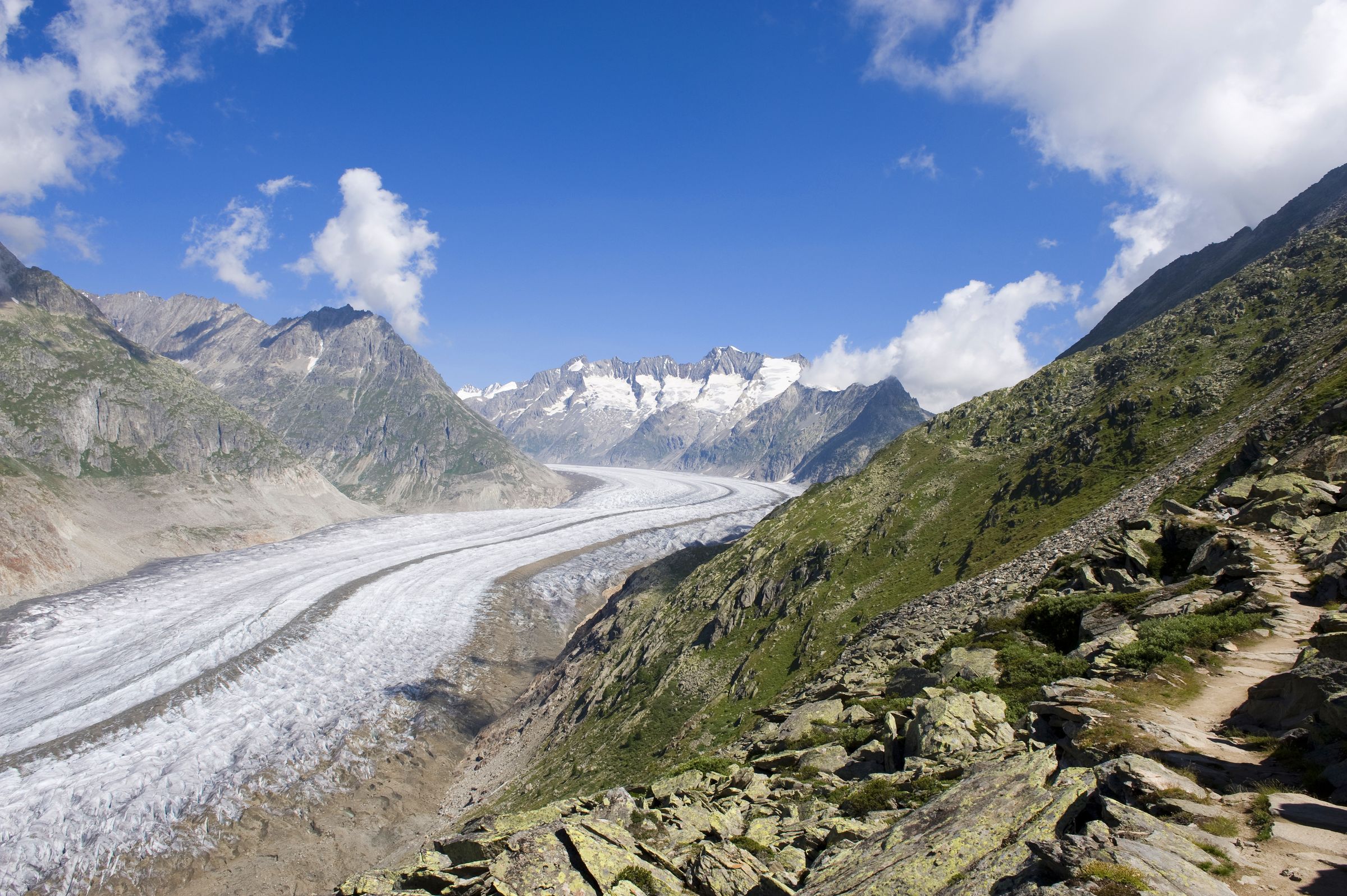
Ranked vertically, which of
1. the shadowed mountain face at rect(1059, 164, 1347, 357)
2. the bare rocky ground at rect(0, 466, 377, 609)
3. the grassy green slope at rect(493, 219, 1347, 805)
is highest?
the bare rocky ground at rect(0, 466, 377, 609)

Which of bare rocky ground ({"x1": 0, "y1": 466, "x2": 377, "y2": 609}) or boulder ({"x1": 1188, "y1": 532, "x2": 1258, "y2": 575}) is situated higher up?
bare rocky ground ({"x1": 0, "y1": 466, "x2": 377, "y2": 609})

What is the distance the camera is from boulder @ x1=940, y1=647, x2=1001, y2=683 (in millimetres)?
25672

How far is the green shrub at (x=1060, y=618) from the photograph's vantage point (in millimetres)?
27703

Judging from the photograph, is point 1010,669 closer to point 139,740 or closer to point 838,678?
point 838,678

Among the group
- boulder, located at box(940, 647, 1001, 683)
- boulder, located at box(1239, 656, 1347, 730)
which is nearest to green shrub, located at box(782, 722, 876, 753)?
boulder, located at box(940, 647, 1001, 683)

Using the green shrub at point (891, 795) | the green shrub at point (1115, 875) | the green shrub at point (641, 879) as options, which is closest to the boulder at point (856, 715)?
the green shrub at point (891, 795)

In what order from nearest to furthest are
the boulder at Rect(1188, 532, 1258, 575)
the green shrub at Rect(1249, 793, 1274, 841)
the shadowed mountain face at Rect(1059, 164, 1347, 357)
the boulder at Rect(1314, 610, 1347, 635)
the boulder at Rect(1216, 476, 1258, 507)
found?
the green shrub at Rect(1249, 793, 1274, 841) < the boulder at Rect(1314, 610, 1347, 635) < the boulder at Rect(1188, 532, 1258, 575) < the boulder at Rect(1216, 476, 1258, 507) < the shadowed mountain face at Rect(1059, 164, 1347, 357)

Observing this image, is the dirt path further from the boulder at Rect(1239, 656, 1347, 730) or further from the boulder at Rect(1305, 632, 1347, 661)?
the boulder at Rect(1305, 632, 1347, 661)

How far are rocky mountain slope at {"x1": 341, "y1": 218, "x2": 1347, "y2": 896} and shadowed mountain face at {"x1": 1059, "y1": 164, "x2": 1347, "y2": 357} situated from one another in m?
44.1

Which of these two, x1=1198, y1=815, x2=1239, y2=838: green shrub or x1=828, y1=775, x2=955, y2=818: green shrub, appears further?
x1=828, y1=775, x2=955, y2=818: green shrub

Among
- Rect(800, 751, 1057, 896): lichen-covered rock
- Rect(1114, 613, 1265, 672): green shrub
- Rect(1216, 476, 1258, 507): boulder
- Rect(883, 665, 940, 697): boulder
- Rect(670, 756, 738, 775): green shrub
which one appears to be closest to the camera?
Rect(800, 751, 1057, 896): lichen-covered rock

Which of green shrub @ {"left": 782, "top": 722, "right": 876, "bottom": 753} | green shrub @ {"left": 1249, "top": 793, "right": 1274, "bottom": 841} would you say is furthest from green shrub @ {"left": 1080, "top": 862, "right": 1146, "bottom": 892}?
green shrub @ {"left": 782, "top": 722, "right": 876, "bottom": 753}

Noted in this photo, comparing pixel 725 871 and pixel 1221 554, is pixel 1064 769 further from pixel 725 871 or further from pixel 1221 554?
pixel 1221 554

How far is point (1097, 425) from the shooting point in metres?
73.0
